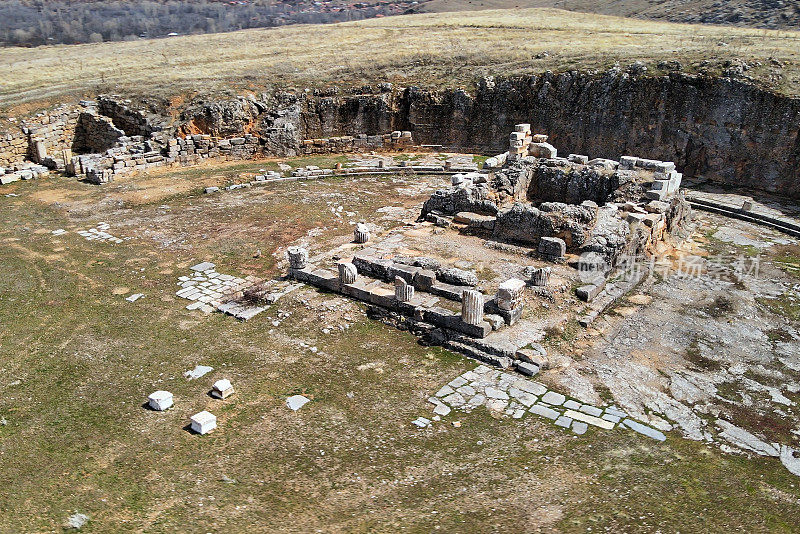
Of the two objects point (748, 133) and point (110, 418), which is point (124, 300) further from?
point (748, 133)

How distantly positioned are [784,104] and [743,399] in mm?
19479

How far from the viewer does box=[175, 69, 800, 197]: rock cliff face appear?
27156mm

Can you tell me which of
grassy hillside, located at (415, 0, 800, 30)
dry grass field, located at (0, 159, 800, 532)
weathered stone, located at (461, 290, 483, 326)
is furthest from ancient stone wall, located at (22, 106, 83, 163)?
grassy hillside, located at (415, 0, 800, 30)

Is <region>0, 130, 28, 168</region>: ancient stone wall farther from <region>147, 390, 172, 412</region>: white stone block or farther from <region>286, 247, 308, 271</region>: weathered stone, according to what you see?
<region>147, 390, 172, 412</region>: white stone block

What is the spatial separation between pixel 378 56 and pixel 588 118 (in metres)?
16.1

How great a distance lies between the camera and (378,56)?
41031 mm

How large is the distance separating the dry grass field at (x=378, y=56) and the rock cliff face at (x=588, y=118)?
1448mm

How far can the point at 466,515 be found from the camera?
369 inches

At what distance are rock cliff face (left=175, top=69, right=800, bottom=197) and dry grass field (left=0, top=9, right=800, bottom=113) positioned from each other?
1.45 metres

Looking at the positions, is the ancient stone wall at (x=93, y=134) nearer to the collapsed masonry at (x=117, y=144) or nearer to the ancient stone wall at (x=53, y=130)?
the collapsed masonry at (x=117, y=144)

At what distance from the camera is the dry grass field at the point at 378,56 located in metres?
33.2

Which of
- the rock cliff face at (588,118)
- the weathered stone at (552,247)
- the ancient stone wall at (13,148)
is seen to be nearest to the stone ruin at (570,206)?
the weathered stone at (552,247)

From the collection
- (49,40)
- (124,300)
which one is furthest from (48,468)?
(49,40)

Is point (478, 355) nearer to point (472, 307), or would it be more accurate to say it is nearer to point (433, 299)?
point (472, 307)
